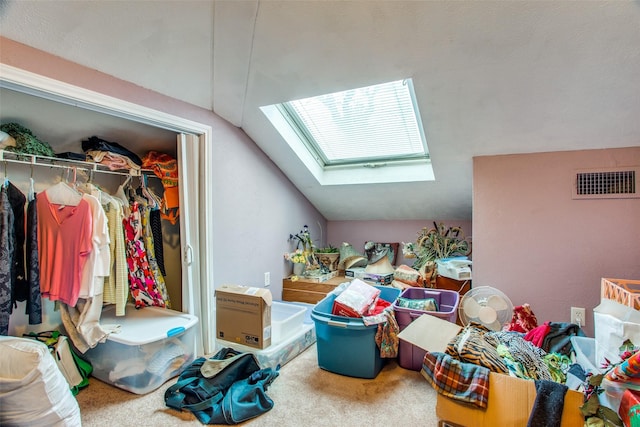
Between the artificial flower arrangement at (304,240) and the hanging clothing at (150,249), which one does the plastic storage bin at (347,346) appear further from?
the artificial flower arrangement at (304,240)

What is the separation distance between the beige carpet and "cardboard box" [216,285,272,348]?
1.01 feet

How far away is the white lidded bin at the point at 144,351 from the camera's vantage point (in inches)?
68.9

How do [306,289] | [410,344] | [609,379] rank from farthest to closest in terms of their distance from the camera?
[306,289], [410,344], [609,379]

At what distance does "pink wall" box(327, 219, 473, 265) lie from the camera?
3453 mm

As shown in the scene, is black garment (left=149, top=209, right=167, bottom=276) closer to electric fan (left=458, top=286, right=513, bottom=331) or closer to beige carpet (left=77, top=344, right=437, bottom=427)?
beige carpet (left=77, top=344, right=437, bottom=427)

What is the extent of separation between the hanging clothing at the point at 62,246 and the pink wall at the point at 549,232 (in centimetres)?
272

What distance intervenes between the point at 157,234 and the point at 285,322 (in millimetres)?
1187

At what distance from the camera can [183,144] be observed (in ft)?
6.99

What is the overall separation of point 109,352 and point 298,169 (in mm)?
2057

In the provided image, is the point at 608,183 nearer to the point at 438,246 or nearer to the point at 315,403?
the point at 438,246

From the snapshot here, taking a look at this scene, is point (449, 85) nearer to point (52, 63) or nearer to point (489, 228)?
point (489, 228)

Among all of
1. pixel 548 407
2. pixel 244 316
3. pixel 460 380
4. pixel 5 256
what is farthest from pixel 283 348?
pixel 5 256

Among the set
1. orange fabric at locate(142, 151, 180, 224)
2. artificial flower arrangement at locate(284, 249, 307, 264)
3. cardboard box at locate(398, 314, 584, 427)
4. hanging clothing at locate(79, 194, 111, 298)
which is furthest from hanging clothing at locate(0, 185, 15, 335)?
cardboard box at locate(398, 314, 584, 427)

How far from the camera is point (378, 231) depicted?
3.69 metres
